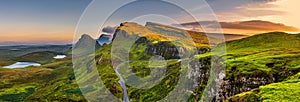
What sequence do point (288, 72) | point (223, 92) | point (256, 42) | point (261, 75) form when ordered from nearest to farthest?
point (288, 72), point (261, 75), point (223, 92), point (256, 42)

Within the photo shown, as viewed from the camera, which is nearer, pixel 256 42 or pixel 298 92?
pixel 298 92

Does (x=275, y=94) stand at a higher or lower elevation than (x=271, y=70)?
higher

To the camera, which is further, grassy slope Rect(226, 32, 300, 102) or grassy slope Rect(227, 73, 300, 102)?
grassy slope Rect(226, 32, 300, 102)

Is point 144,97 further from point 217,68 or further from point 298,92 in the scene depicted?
point 298,92

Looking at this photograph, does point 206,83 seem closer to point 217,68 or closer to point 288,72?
point 217,68

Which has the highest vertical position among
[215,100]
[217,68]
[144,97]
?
[217,68]

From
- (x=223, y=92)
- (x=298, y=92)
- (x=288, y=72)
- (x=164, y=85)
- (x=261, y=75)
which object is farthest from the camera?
(x=164, y=85)

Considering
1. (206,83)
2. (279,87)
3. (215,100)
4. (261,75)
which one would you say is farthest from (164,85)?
(279,87)

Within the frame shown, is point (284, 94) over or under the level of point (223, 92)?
over

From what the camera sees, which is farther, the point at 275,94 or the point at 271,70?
the point at 271,70

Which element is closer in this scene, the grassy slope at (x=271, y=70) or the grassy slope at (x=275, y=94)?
the grassy slope at (x=275, y=94)
